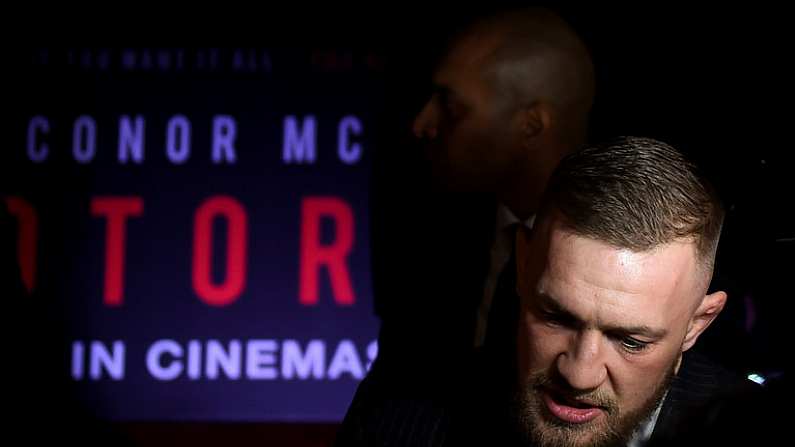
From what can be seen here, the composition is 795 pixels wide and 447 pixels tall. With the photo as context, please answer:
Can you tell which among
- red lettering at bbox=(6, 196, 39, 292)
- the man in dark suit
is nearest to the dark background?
red lettering at bbox=(6, 196, 39, 292)

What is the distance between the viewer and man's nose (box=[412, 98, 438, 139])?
82.0 inches

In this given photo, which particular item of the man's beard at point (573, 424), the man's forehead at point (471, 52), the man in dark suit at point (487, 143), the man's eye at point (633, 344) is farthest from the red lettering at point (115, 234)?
the man's eye at point (633, 344)

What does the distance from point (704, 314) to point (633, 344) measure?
158mm

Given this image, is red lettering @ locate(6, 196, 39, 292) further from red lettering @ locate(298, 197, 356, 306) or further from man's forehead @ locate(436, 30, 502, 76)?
man's forehead @ locate(436, 30, 502, 76)

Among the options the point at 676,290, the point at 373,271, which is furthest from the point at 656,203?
A: the point at 373,271

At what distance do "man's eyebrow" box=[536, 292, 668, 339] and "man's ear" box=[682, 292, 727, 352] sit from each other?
0.10 m

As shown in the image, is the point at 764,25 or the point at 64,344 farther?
the point at 64,344

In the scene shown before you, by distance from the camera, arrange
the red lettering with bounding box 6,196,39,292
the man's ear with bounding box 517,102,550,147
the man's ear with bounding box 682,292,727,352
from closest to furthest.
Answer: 1. the man's ear with bounding box 682,292,727,352
2. the man's ear with bounding box 517,102,550,147
3. the red lettering with bounding box 6,196,39,292

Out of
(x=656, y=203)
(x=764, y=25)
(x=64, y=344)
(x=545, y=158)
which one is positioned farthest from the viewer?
(x=64, y=344)

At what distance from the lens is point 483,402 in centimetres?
155

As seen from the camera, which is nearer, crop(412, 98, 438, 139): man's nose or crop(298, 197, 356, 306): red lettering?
crop(412, 98, 438, 139): man's nose

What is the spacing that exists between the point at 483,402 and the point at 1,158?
5.29 feet

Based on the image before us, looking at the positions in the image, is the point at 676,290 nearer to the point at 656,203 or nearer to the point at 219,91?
the point at 656,203

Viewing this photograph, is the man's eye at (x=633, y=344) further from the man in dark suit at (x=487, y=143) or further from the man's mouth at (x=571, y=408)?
the man in dark suit at (x=487, y=143)
